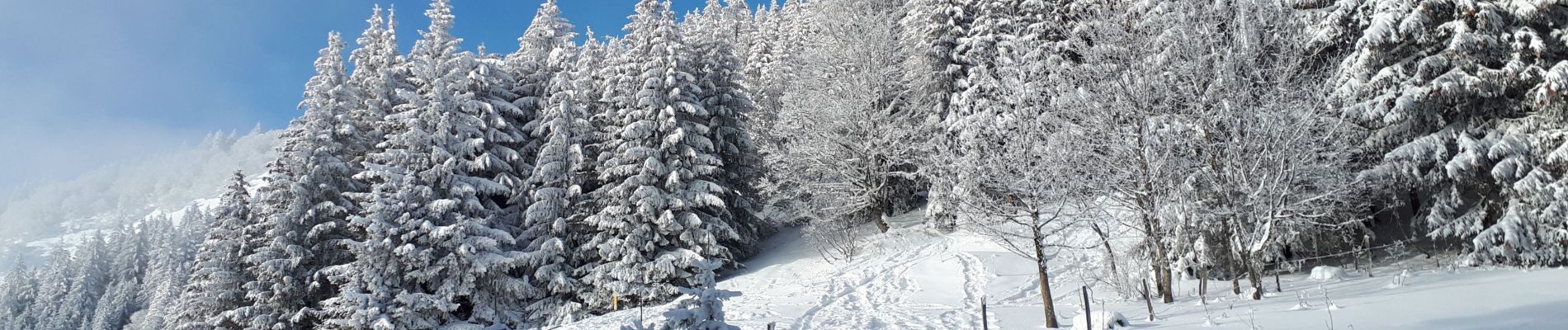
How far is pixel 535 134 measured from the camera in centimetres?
2206

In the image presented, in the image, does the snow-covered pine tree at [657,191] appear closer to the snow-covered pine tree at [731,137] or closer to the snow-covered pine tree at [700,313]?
the snow-covered pine tree at [731,137]

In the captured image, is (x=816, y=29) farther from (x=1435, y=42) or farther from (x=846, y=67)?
(x=1435, y=42)

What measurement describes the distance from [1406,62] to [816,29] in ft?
56.4

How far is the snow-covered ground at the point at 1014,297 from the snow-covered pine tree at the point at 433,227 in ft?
14.5

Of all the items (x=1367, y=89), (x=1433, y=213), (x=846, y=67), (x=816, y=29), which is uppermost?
(x=816, y=29)

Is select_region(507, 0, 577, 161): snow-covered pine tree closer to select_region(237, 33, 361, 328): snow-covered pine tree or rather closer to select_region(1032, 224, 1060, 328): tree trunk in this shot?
select_region(237, 33, 361, 328): snow-covered pine tree

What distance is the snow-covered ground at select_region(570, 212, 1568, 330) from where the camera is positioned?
8516 millimetres

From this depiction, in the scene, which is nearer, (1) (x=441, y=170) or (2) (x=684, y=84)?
(1) (x=441, y=170)

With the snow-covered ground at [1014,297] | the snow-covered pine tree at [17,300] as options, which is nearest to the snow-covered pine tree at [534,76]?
the snow-covered ground at [1014,297]

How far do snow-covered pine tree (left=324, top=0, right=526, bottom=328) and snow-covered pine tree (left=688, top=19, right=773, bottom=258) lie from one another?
20.2ft

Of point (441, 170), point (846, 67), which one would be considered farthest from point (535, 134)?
point (846, 67)

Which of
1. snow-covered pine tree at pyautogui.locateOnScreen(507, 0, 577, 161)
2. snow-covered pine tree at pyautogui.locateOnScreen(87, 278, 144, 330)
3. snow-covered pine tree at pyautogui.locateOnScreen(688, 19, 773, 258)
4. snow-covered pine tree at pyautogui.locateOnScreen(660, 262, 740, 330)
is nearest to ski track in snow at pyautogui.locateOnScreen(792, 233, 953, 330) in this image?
snow-covered pine tree at pyautogui.locateOnScreen(688, 19, 773, 258)

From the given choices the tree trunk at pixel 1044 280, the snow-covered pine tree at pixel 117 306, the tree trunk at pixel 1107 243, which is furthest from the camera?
the snow-covered pine tree at pixel 117 306

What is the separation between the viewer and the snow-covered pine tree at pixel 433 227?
59.0 ft
